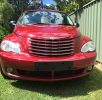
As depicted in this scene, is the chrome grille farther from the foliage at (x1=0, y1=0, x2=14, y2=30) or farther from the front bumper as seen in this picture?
the foliage at (x1=0, y1=0, x2=14, y2=30)

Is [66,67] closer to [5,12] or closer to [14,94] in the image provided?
[14,94]

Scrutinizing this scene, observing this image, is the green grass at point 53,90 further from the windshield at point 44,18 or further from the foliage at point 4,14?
the foliage at point 4,14

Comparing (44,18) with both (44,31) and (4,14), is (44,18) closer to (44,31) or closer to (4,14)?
(44,31)

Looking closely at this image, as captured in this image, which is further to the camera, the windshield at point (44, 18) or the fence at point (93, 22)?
the fence at point (93, 22)

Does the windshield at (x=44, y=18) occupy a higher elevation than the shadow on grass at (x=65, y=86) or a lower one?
higher

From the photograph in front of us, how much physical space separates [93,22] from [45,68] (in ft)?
15.1

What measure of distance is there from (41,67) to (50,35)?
0.70 meters

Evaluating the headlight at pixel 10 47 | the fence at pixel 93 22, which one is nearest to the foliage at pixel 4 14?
the fence at pixel 93 22

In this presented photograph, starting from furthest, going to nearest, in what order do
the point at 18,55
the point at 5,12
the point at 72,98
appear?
1. the point at 5,12
2. the point at 18,55
3. the point at 72,98

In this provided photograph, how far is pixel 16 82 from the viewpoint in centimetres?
707

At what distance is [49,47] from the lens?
6332 millimetres

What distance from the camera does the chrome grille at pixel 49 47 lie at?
633 cm

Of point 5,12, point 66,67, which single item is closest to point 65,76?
point 66,67

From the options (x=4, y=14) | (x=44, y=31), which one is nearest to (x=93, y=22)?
(x=44, y=31)
